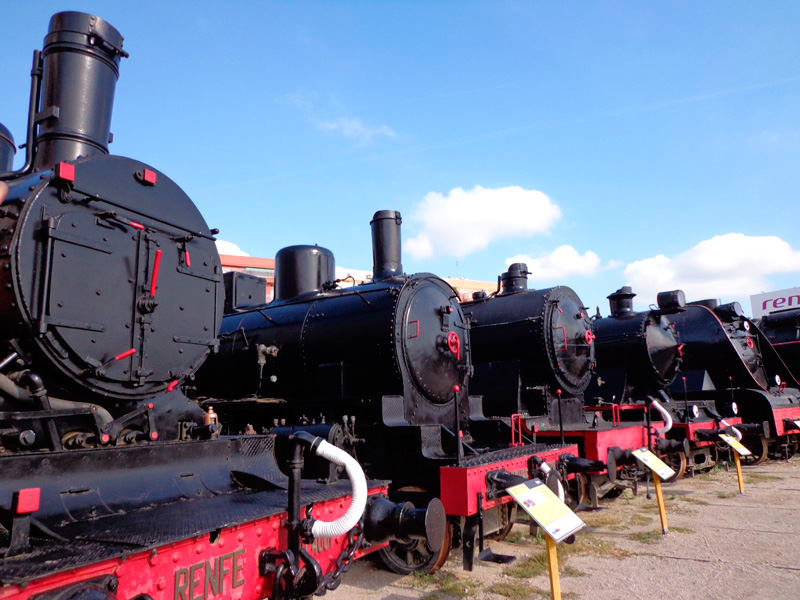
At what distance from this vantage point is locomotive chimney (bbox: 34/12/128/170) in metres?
3.24

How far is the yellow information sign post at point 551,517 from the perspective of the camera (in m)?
3.34

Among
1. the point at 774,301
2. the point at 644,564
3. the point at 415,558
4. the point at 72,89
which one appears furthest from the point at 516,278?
the point at 774,301

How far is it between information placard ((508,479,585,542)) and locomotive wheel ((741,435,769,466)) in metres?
10.1

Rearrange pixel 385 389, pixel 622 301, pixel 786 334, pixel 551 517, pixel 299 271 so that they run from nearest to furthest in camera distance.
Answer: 1. pixel 551 517
2. pixel 385 389
3. pixel 299 271
4. pixel 622 301
5. pixel 786 334

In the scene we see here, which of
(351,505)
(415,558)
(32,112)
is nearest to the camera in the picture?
(351,505)

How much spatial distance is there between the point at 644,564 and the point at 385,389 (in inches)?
106

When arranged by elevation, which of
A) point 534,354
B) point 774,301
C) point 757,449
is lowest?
point 757,449

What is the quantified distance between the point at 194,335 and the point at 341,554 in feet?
4.92

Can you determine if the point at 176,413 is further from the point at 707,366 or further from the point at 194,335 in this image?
the point at 707,366

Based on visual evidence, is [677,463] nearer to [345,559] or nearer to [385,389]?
[385,389]

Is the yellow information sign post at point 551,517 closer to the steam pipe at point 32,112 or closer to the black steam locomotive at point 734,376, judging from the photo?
the steam pipe at point 32,112

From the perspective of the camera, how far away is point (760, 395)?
11266 millimetres

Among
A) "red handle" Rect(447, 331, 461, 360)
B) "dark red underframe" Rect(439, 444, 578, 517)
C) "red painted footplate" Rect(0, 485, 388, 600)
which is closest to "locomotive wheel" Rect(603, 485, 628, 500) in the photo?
"red handle" Rect(447, 331, 461, 360)

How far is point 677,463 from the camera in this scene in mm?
9688
